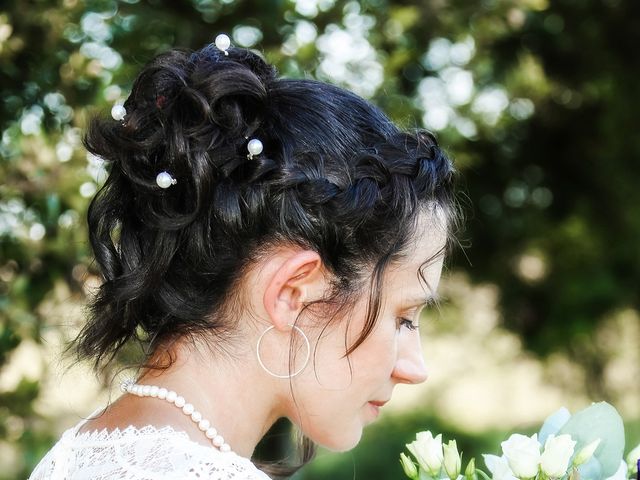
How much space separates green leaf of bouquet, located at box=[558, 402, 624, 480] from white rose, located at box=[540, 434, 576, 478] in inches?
7.0

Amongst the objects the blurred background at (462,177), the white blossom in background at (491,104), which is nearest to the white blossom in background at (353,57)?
the blurred background at (462,177)

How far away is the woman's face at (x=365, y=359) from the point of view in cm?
188

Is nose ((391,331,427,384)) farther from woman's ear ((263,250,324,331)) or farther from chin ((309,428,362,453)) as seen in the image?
woman's ear ((263,250,324,331))

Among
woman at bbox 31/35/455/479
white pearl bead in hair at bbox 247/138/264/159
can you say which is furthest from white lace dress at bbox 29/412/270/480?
white pearl bead in hair at bbox 247/138/264/159

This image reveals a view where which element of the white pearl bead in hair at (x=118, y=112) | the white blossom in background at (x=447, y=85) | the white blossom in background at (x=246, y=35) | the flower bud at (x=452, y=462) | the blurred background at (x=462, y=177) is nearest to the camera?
the flower bud at (x=452, y=462)

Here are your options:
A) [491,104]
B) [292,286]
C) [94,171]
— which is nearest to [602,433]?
[292,286]

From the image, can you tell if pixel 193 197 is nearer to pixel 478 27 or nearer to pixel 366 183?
pixel 366 183

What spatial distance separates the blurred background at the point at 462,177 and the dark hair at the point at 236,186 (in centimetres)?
62

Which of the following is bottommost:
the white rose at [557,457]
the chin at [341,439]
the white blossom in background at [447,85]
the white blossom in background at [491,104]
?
the white blossom in background at [491,104]

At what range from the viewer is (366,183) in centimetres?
186

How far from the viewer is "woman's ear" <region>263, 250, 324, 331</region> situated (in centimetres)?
180

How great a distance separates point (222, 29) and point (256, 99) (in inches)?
71.4

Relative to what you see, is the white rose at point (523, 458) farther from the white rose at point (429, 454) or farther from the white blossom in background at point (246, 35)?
the white blossom in background at point (246, 35)

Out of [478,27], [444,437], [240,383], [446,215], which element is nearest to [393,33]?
[478,27]
